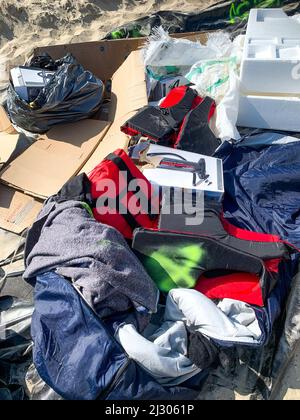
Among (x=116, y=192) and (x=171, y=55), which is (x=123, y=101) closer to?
(x=171, y=55)

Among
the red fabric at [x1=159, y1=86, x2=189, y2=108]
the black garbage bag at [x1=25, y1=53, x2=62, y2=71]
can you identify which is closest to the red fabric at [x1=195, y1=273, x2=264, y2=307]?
the red fabric at [x1=159, y1=86, x2=189, y2=108]

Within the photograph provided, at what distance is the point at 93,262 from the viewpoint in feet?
4.76

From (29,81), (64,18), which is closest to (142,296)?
(29,81)

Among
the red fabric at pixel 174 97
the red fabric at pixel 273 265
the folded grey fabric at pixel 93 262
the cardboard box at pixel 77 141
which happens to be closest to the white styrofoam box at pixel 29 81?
the cardboard box at pixel 77 141

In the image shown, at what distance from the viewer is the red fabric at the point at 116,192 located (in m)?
1.71

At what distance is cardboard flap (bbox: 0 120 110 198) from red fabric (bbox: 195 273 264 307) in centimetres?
101

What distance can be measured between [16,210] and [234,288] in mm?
1268

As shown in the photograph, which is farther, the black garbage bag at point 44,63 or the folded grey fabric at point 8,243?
the black garbage bag at point 44,63

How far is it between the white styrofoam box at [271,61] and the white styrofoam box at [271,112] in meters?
0.06

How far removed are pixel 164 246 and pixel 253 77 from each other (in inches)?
52.0

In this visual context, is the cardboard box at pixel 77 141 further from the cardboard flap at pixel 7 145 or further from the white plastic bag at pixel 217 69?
the white plastic bag at pixel 217 69

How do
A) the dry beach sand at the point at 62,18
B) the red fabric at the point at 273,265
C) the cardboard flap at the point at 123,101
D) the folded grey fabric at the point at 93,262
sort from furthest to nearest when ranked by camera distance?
the dry beach sand at the point at 62,18 → the cardboard flap at the point at 123,101 → the red fabric at the point at 273,265 → the folded grey fabric at the point at 93,262

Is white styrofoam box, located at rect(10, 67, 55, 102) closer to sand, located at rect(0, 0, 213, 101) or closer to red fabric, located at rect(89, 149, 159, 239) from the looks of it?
red fabric, located at rect(89, 149, 159, 239)

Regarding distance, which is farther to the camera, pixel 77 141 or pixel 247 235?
pixel 77 141
